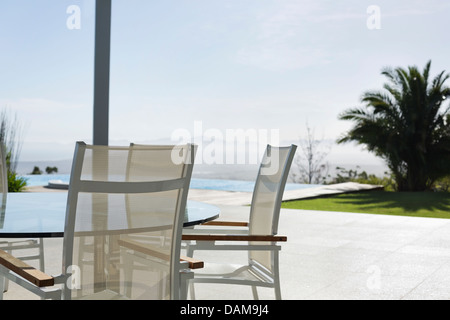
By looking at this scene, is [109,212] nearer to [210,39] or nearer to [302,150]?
[302,150]

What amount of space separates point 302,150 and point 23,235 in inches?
532

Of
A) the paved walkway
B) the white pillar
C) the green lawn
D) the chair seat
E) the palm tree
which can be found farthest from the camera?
the palm tree

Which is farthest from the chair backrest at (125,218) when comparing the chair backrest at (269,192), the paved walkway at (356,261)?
the paved walkway at (356,261)

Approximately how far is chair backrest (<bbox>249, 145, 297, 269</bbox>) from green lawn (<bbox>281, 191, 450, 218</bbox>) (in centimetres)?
578

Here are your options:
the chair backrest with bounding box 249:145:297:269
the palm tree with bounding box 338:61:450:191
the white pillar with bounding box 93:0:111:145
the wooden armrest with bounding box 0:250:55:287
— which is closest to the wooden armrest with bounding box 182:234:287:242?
the chair backrest with bounding box 249:145:297:269

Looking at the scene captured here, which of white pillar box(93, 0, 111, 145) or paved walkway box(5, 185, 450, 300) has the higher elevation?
white pillar box(93, 0, 111, 145)

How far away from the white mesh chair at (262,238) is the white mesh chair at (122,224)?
16.2 inches

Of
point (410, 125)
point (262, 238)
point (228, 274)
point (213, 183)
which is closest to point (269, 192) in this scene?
point (262, 238)

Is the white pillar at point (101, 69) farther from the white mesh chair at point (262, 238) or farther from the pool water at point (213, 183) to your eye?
the pool water at point (213, 183)

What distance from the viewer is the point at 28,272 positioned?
1363 mm

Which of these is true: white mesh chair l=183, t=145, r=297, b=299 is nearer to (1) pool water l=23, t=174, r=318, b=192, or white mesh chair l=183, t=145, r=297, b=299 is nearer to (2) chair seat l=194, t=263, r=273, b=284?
(2) chair seat l=194, t=263, r=273, b=284

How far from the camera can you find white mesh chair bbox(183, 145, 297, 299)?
1.92 m

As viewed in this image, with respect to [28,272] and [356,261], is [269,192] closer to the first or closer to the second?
[28,272]

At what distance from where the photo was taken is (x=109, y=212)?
52.6 inches
